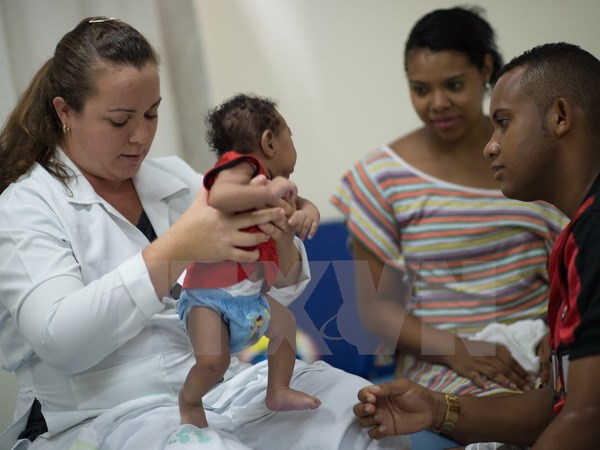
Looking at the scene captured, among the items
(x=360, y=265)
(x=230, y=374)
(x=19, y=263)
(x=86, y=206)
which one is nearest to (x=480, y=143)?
(x=360, y=265)

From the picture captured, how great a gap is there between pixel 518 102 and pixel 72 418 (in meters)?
0.92

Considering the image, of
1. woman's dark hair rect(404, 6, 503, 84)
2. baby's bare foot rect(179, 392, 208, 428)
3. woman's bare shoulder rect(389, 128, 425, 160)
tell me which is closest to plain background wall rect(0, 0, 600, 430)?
woman's bare shoulder rect(389, 128, 425, 160)

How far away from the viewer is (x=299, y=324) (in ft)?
4.52

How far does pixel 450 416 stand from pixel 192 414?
46 centimetres

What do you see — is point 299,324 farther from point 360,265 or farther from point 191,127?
point 191,127

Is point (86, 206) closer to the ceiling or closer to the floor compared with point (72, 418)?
closer to the ceiling

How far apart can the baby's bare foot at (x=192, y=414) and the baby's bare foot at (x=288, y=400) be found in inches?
4.9

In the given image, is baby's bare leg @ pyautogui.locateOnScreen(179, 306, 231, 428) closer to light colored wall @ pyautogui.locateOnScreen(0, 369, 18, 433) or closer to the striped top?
light colored wall @ pyautogui.locateOnScreen(0, 369, 18, 433)

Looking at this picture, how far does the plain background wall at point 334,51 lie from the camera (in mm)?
2404

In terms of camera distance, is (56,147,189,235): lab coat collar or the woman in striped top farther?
the woman in striped top

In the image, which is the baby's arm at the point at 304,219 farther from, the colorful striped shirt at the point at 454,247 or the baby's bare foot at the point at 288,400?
the colorful striped shirt at the point at 454,247

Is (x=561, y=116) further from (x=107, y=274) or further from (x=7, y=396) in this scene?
(x=7, y=396)

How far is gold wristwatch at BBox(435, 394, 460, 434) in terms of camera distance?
4.47 feet

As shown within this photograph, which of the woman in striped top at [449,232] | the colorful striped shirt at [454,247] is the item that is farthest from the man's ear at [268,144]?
the colorful striped shirt at [454,247]
